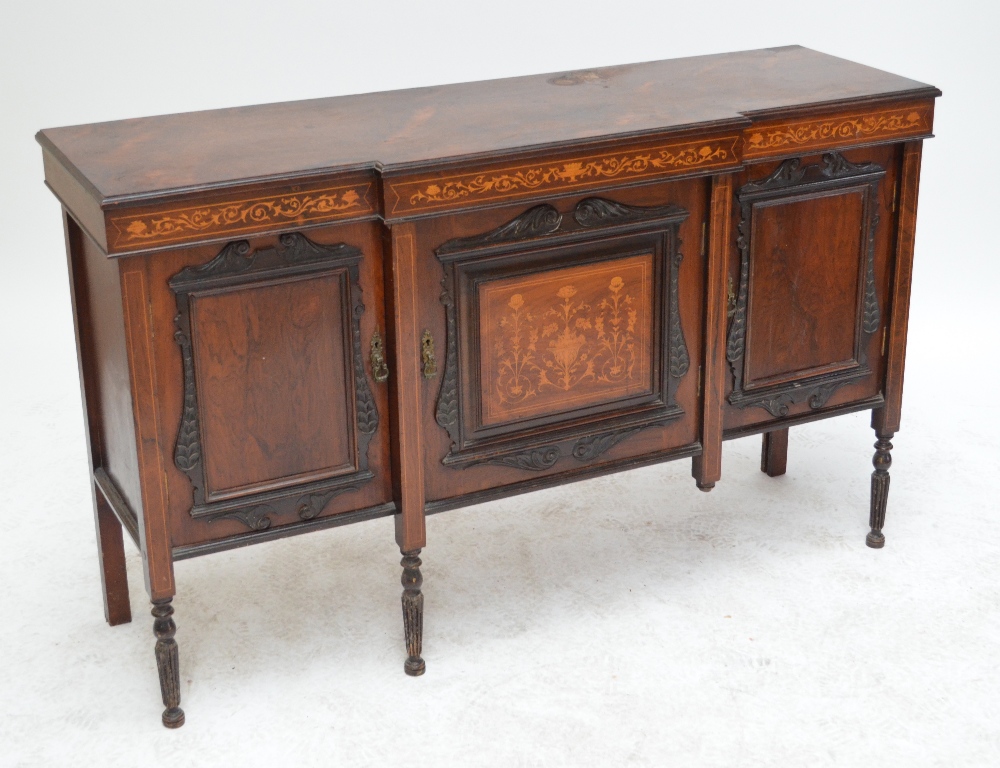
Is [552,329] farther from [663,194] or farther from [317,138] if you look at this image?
[317,138]

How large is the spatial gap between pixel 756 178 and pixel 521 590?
1161mm

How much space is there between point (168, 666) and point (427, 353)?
0.88 m

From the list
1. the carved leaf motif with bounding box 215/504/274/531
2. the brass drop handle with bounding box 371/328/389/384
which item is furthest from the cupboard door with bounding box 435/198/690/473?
the carved leaf motif with bounding box 215/504/274/531

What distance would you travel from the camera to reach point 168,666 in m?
3.35

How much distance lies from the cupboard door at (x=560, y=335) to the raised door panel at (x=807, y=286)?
8.2 inches

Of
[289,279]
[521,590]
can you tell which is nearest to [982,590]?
[521,590]

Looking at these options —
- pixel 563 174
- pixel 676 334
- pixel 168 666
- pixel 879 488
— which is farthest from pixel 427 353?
pixel 879 488

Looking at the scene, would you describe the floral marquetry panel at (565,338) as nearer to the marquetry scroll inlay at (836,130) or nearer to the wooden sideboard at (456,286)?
the wooden sideboard at (456,286)

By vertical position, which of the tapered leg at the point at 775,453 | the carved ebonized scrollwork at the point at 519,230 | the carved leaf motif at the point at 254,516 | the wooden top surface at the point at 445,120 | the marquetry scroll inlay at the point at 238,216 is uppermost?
the wooden top surface at the point at 445,120

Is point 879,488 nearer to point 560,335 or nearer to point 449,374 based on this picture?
point 560,335

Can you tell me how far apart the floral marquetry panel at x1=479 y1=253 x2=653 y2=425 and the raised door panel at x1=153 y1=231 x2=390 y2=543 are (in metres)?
0.26

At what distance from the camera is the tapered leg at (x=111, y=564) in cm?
366

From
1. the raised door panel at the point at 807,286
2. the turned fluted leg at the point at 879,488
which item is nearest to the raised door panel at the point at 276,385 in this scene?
the raised door panel at the point at 807,286

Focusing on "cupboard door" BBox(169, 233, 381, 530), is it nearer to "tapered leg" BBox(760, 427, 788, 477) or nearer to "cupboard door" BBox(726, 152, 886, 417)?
"cupboard door" BBox(726, 152, 886, 417)
